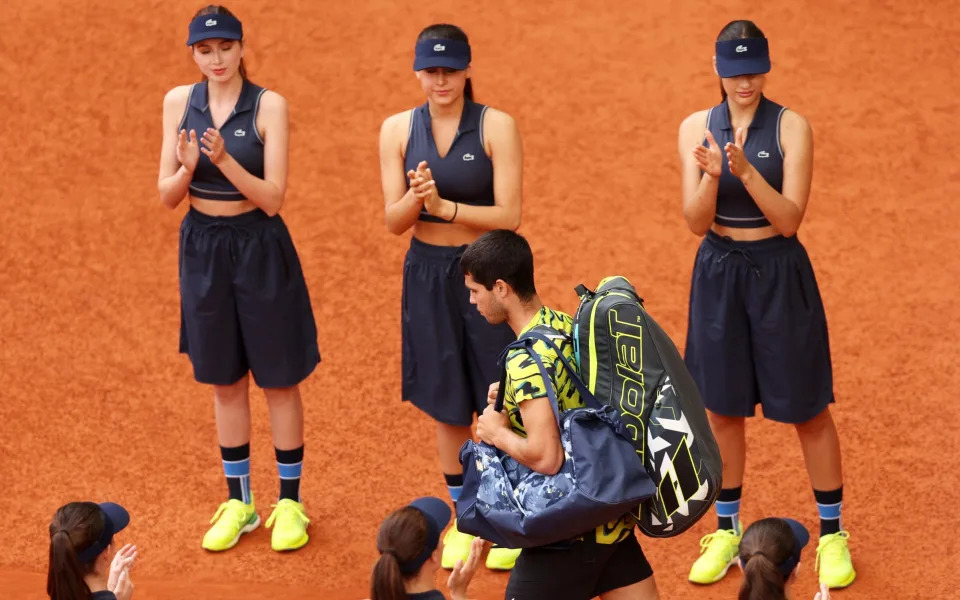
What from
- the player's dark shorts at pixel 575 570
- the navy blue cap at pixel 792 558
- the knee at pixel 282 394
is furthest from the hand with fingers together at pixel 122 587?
the knee at pixel 282 394

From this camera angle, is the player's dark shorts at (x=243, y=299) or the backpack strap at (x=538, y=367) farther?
the player's dark shorts at (x=243, y=299)

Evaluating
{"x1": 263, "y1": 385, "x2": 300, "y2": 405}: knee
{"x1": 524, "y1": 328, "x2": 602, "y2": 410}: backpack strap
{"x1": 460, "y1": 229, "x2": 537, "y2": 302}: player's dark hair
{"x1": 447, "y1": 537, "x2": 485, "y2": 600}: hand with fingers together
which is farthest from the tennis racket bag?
{"x1": 263, "y1": 385, "x2": 300, "y2": 405}: knee

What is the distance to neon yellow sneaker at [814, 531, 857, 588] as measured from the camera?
19.9 feet

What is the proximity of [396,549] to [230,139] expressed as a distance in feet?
8.15

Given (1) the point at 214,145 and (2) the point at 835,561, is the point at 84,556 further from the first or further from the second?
(2) the point at 835,561

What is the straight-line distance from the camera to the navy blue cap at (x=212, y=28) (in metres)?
6.21

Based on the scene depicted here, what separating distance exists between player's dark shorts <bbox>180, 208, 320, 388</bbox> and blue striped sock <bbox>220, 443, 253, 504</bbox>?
35cm

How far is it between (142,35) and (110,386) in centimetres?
358

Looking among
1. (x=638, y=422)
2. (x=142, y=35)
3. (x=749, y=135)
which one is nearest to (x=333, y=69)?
(x=142, y=35)

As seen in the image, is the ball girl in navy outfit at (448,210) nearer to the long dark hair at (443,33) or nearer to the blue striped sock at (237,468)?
the long dark hair at (443,33)

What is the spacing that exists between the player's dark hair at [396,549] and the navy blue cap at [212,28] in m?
2.58

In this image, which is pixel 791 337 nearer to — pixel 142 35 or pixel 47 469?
pixel 47 469

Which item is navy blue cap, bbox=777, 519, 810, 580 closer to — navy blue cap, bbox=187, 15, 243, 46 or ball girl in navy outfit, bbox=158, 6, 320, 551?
ball girl in navy outfit, bbox=158, 6, 320, 551

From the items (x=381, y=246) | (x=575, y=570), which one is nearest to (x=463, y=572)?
(x=575, y=570)
